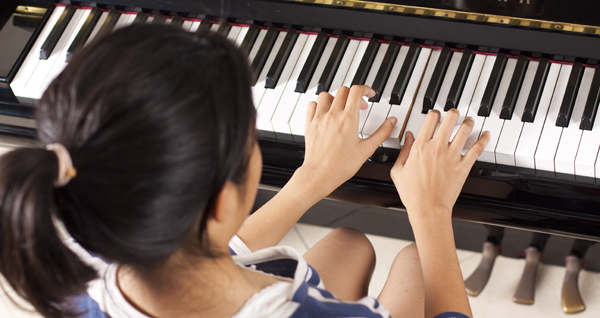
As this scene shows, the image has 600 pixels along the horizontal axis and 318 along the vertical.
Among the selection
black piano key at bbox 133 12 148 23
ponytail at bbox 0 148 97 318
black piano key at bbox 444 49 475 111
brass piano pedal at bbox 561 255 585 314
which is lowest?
ponytail at bbox 0 148 97 318

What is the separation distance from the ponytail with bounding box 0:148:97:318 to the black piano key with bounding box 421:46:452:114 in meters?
0.75

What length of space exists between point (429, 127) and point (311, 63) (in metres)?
0.34

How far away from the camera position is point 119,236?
0.53 meters

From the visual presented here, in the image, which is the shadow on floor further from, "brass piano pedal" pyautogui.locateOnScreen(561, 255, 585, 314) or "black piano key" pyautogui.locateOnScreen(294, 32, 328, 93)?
"black piano key" pyautogui.locateOnScreen(294, 32, 328, 93)

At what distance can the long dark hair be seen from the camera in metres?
0.50

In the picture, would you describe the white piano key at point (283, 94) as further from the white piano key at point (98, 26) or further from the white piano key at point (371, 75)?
the white piano key at point (98, 26)

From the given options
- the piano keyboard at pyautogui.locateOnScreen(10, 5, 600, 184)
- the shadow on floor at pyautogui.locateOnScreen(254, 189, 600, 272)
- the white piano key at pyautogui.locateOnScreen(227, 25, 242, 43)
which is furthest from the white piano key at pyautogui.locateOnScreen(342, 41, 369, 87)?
the shadow on floor at pyautogui.locateOnScreen(254, 189, 600, 272)

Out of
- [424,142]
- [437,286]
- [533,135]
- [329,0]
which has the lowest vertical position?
[437,286]

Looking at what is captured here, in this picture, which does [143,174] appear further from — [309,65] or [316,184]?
[309,65]

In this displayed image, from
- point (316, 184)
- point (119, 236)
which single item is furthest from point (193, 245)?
point (316, 184)

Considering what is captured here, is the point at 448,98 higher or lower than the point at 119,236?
higher

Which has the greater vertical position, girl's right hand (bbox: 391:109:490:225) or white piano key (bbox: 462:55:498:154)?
white piano key (bbox: 462:55:498:154)

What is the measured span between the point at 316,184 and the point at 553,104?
0.52m

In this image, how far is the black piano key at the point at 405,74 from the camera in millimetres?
1094
